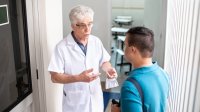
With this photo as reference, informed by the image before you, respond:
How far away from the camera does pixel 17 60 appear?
5.39 feet

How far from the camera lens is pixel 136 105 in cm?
119

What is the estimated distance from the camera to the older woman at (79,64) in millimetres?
1678

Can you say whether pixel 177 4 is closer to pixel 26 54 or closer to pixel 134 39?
pixel 134 39

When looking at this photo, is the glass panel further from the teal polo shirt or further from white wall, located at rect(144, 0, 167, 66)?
white wall, located at rect(144, 0, 167, 66)

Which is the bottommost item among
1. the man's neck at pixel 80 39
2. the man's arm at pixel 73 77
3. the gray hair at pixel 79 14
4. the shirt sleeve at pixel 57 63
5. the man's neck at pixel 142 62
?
the man's arm at pixel 73 77

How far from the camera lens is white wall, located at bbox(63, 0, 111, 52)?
414 centimetres

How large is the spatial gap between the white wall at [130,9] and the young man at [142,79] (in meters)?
3.72

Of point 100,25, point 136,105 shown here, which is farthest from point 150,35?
point 100,25

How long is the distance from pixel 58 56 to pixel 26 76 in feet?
0.98

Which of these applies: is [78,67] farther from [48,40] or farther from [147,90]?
[147,90]

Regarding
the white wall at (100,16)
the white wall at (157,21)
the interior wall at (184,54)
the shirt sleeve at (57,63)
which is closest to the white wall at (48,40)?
A: the shirt sleeve at (57,63)

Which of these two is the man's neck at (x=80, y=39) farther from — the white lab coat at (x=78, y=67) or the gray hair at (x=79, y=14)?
the gray hair at (x=79, y=14)

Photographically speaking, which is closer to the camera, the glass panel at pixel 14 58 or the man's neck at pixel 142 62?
the man's neck at pixel 142 62

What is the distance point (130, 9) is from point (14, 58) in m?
3.88
